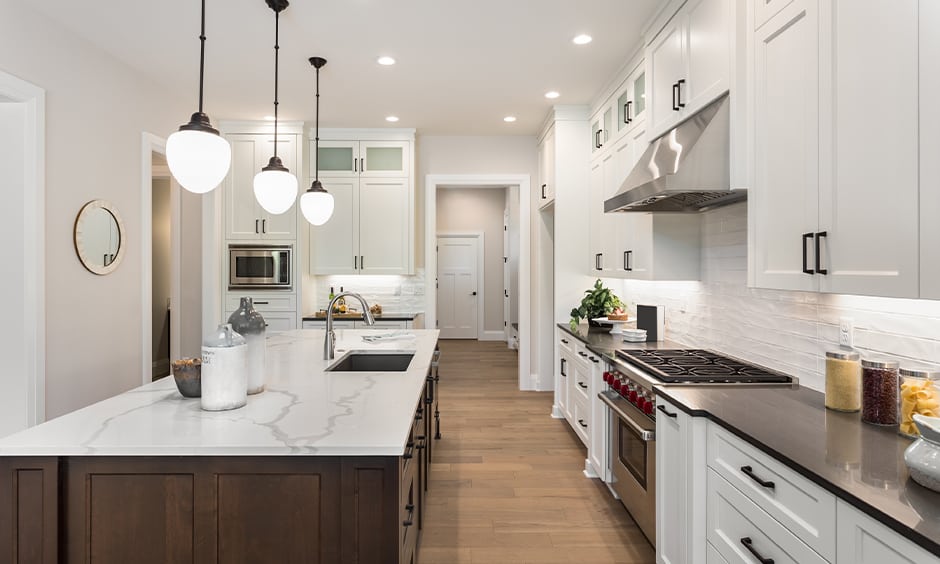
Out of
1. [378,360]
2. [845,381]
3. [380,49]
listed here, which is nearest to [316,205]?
[378,360]

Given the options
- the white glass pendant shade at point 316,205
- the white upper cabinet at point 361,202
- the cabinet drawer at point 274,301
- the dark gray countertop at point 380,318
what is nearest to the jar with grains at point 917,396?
the white glass pendant shade at point 316,205

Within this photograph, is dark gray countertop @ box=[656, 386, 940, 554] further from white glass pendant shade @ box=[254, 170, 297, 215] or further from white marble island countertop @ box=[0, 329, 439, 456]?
white glass pendant shade @ box=[254, 170, 297, 215]

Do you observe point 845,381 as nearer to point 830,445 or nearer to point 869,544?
point 830,445

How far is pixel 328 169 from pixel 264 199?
282 centimetres

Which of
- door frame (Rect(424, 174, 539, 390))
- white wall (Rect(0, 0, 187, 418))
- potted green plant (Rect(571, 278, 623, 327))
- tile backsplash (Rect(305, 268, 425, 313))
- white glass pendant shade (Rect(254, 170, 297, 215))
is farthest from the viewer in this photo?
tile backsplash (Rect(305, 268, 425, 313))

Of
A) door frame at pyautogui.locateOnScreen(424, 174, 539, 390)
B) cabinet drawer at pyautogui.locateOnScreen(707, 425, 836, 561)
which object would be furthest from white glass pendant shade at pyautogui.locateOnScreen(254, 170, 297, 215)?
door frame at pyautogui.locateOnScreen(424, 174, 539, 390)

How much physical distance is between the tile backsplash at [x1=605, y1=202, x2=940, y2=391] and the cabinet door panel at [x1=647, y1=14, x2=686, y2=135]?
1.94 feet

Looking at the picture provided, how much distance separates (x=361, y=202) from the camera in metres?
5.32

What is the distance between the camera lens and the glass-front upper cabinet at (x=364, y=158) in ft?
17.5

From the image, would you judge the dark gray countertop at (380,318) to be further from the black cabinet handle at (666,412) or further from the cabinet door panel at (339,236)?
the black cabinet handle at (666,412)

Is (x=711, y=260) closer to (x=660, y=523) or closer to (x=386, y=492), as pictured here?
(x=660, y=523)

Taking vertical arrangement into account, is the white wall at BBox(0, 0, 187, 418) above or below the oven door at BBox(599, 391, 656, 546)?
above

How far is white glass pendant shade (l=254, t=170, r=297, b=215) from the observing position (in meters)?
2.60

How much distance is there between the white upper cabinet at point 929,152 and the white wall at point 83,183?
3.97 metres
